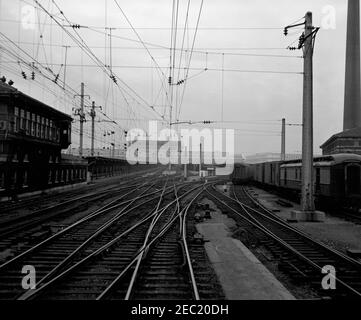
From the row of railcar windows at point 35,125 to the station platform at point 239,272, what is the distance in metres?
17.3

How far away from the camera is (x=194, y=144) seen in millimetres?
61219

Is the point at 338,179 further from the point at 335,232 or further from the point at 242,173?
the point at 242,173

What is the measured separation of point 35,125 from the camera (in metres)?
27.9

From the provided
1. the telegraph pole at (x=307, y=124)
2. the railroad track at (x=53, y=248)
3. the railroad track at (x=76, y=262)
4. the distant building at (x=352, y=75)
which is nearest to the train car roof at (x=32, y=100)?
the railroad track at (x=53, y=248)

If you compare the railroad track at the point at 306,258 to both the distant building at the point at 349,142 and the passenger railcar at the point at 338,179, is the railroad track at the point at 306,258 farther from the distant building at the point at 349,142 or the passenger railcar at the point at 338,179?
the distant building at the point at 349,142

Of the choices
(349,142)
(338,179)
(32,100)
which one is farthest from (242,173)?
(338,179)

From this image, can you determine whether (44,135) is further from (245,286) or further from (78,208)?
(245,286)

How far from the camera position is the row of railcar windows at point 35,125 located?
24.6 meters

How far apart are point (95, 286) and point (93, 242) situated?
4.15m

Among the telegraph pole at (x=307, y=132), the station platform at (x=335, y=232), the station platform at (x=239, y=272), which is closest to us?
the station platform at (x=239, y=272)

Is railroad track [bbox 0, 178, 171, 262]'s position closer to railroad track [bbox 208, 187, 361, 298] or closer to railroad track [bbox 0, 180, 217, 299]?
railroad track [bbox 0, 180, 217, 299]

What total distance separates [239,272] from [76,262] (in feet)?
12.0

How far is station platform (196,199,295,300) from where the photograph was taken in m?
6.40
